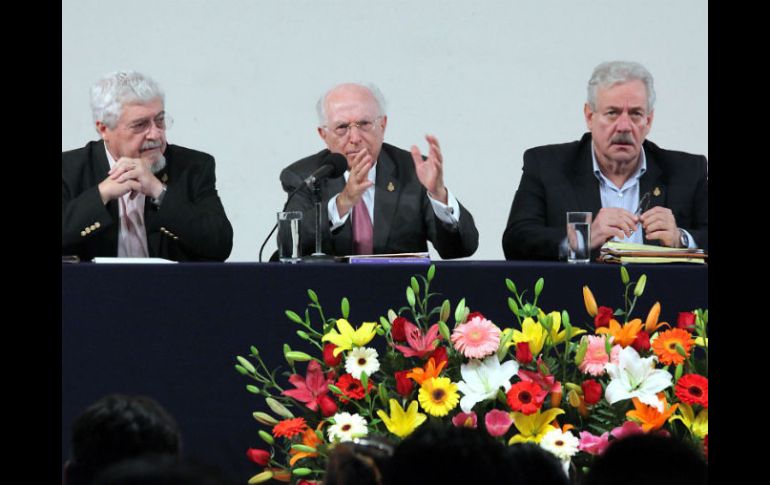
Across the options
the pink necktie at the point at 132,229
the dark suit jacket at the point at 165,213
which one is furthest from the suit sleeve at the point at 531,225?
the pink necktie at the point at 132,229

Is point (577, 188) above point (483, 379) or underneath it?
above

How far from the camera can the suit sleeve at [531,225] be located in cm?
383

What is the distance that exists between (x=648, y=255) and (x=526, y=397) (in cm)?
151

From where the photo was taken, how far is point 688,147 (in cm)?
509

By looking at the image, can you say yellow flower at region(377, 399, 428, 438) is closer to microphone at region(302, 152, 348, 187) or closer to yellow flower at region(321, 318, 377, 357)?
yellow flower at region(321, 318, 377, 357)

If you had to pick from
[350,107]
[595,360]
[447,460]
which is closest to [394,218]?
[350,107]

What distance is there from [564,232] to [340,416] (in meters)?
2.05

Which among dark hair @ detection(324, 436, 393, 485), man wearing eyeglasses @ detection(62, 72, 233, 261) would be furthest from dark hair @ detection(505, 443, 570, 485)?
man wearing eyeglasses @ detection(62, 72, 233, 261)

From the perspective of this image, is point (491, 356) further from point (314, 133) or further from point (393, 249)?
point (314, 133)

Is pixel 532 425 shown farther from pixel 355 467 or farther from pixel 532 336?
pixel 355 467

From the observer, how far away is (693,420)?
190 centimetres

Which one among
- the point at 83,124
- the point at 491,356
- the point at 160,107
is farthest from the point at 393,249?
the point at 491,356

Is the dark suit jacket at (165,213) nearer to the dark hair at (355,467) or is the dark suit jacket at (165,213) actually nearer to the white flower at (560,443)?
the white flower at (560,443)
